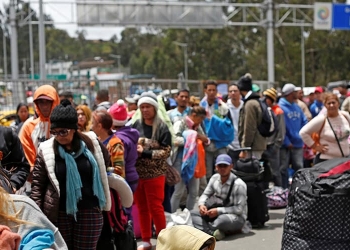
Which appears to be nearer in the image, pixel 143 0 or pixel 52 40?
pixel 143 0

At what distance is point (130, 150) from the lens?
701cm

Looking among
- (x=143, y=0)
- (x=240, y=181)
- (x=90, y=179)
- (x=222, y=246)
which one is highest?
(x=143, y=0)

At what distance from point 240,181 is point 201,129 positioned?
149 centimetres

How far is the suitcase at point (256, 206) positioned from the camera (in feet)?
30.2

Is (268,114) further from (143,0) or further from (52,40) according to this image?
(52,40)

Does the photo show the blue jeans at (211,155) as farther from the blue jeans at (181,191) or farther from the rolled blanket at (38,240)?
the rolled blanket at (38,240)

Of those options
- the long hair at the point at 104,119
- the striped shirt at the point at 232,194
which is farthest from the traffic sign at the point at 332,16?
the long hair at the point at 104,119

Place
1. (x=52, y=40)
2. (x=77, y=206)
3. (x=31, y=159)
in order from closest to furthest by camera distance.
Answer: (x=77, y=206), (x=31, y=159), (x=52, y=40)

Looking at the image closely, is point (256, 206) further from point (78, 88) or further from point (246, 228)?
point (78, 88)

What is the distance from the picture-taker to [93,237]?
5.41 metres

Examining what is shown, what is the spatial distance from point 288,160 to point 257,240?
3.67 meters

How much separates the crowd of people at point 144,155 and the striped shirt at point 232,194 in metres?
0.01

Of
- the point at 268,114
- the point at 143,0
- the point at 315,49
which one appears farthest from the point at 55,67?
the point at 268,114

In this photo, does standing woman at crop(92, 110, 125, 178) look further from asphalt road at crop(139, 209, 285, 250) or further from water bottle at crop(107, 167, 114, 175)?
asphalt road at crop(139, 209, 285, 250)
